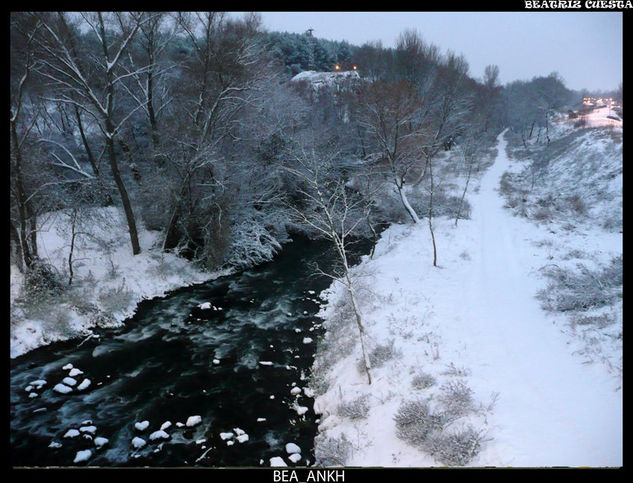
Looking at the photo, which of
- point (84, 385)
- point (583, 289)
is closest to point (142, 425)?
point (84, 385)

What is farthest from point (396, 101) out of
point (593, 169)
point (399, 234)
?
point (593, 169)

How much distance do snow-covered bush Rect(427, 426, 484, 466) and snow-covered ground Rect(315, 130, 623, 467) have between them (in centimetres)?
9

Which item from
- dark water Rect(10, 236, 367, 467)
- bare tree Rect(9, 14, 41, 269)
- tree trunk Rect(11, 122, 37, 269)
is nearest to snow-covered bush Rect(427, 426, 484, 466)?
dark water Rect(10, 236, 367, 467)

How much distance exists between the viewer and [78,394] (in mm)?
9859

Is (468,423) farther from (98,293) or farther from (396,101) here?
(396,101)

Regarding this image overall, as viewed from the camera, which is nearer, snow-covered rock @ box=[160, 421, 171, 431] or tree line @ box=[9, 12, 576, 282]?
snow-covered rock @ box=[160, 421, 171, 431]

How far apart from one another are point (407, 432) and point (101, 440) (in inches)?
286

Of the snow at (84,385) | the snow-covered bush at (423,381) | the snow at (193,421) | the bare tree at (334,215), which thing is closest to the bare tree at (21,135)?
the snow at (84,385)

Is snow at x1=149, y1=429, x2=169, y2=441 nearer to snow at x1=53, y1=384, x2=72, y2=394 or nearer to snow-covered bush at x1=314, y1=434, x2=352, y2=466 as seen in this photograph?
snow at x1=53, y1=384, x2=72, y2=394

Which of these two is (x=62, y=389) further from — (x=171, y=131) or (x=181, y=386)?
(x=171, y=131)

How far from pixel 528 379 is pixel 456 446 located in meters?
2.99

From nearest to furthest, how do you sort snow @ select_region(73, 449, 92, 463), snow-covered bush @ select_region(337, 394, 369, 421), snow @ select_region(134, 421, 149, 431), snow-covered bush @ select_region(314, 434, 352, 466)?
snow-covered bush @ select_region(314, 434, 352, 466)
snow @ select_region(73, 449, 92, 463)
snow @ select_region(134, 421, 149, 431)
snow-covered bush @ select_region(337, 394, 369, 421)

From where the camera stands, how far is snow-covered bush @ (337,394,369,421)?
884 centimetres
